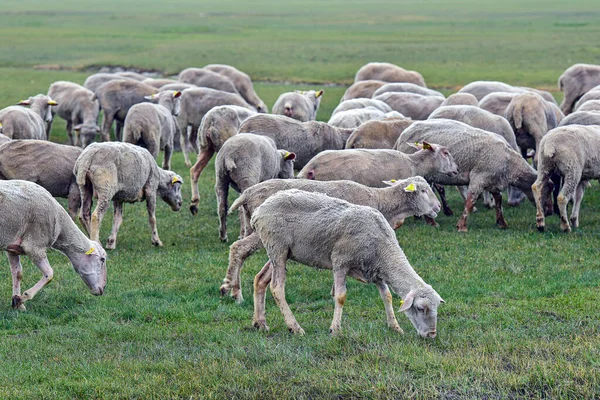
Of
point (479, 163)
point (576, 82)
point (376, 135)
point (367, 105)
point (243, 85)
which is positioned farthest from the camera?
point (243, 85)

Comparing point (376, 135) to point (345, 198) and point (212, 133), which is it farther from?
point (345, 198)

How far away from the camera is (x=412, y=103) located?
21.0 m

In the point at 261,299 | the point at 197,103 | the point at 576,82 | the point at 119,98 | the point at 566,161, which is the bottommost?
the point at 576,82

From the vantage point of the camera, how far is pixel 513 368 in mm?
7789

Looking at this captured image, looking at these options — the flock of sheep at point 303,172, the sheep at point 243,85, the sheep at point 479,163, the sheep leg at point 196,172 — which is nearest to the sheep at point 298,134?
the flock of sheep at point 303,172

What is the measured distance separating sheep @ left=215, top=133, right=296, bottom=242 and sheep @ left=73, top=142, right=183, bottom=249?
1.04 m

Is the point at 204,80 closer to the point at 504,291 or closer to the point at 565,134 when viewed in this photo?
the point at 565,134

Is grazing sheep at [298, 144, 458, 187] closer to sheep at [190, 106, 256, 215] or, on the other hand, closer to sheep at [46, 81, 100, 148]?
sheep at [190, 106, 256, 215]

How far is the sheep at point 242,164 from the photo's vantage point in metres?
13.5

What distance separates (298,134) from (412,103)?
226 inches

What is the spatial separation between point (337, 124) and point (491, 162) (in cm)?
416

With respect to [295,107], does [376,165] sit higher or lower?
higher

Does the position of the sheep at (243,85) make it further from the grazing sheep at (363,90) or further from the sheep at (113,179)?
the sheep at (113,179)

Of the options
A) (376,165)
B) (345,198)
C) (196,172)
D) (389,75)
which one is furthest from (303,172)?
(389,75)
